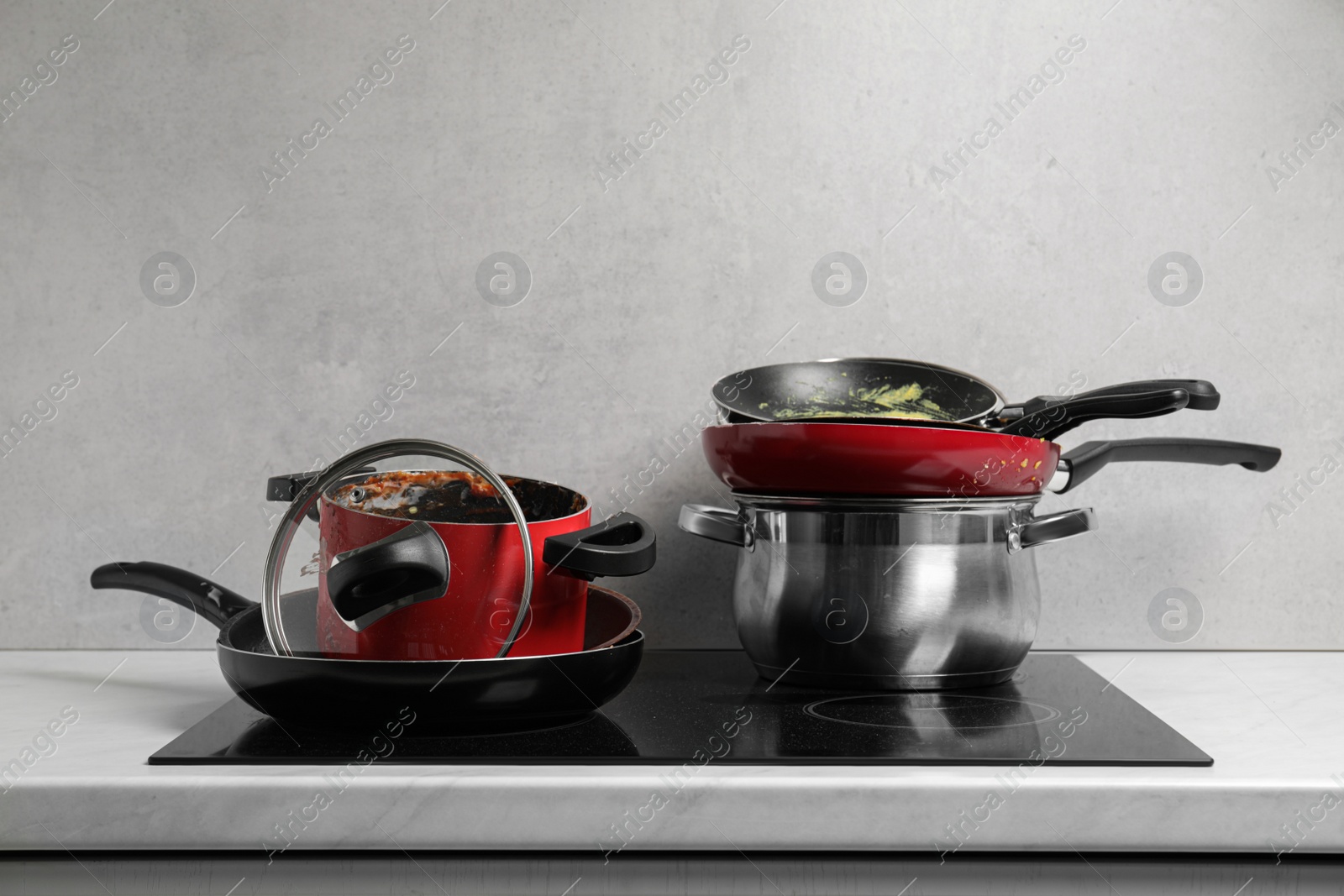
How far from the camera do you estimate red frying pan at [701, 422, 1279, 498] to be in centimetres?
73

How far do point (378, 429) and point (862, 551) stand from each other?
54cm

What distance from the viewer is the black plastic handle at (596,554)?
0.63 meters

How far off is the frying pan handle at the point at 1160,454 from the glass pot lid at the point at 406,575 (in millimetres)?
531

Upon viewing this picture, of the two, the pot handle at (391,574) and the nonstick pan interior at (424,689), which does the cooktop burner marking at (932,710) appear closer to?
the nonstick pan interior at (424,689)

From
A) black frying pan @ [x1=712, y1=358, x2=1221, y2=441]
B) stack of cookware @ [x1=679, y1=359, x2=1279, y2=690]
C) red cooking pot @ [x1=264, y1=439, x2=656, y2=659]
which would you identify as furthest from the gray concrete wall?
red cooking pot @ [x1=264, y1=439, x2=656, y2=659]

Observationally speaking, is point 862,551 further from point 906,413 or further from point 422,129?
point 422,129

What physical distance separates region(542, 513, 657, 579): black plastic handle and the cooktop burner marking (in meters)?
0.18

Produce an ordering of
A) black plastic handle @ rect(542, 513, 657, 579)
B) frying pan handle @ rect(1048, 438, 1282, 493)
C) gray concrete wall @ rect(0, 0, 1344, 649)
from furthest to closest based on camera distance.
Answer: gray concrete wall @ rect(0, 0, 1344, 649) → frying pan handle @ rect(1048, 438, 1282, 493) → black plastic handle @ rect(542, 513, 657, 579)

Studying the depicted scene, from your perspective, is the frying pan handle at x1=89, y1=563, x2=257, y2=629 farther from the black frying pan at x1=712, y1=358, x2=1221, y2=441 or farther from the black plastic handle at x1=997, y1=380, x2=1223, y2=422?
the black plastic handle at x1=997, y1=380, x2=1223, y2=422

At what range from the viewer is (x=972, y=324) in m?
1.01

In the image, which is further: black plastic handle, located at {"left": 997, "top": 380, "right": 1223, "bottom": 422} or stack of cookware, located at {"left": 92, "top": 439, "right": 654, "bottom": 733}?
black plastic handle, located at {"left": 997, "top": 380, "right": 1223, "bottom": 422}

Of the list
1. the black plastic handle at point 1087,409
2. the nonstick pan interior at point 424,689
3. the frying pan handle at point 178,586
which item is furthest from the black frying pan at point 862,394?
the frying pan handle at point 178,586

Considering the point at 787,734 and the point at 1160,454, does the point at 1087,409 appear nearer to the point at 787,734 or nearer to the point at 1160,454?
the point at 1160,454

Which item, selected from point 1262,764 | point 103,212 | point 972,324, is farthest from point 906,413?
point 103,212
